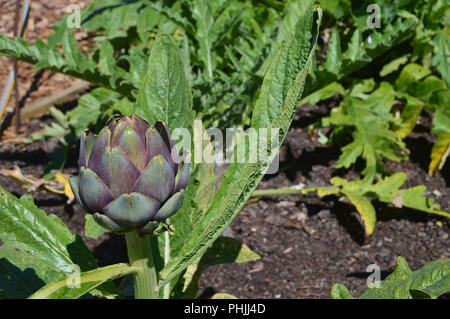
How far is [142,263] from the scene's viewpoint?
0.76 meters

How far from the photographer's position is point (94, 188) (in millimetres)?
646

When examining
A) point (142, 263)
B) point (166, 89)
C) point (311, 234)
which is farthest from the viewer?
point (311, 234)

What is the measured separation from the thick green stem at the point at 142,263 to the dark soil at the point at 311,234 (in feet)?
2.08

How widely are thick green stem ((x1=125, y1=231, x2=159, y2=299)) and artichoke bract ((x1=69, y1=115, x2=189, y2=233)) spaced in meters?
0.07

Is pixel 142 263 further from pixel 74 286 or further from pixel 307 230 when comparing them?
pixel 307 230

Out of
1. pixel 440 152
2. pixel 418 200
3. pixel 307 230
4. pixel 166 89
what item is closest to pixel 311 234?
pixel 307 230

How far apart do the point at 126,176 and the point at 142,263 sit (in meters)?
0.17

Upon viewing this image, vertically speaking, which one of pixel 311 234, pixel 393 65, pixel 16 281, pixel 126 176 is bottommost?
pixel 311 234

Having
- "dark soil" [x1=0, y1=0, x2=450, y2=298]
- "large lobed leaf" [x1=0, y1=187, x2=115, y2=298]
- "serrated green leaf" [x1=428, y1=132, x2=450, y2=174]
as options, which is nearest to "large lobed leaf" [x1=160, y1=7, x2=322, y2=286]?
"large lobed leaf" [x1=0, y1=187, x2=115, y2=298]

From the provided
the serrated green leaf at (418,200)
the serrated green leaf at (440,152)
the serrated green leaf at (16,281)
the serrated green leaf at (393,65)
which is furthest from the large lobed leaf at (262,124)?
the serrated green leaf at (393,65)

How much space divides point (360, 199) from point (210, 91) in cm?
50

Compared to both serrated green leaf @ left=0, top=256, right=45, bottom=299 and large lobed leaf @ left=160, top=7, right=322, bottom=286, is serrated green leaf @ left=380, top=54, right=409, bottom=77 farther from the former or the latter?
serrated green leaf @ left=0, top=256, right=45, bottom=299
